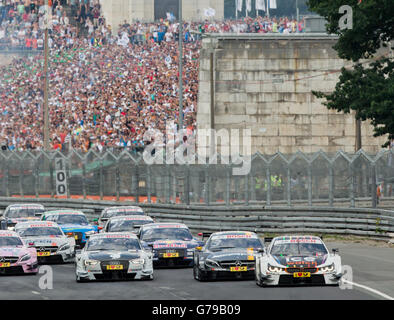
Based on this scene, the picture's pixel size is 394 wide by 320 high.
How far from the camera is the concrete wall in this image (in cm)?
5122

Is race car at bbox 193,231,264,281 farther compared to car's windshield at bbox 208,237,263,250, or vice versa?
car's windshield at bbox 208,237,263,250

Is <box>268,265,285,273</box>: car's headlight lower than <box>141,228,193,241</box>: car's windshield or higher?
lower

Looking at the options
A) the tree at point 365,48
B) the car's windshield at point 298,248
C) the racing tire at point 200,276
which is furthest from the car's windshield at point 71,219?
the car's windshield at point 298,248

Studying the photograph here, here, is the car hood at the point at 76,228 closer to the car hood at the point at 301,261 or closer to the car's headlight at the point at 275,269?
the car's headlight at the point at 275,269

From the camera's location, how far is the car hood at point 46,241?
28.4 m

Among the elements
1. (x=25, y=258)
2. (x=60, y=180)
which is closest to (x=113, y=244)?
(x=25, y=258)

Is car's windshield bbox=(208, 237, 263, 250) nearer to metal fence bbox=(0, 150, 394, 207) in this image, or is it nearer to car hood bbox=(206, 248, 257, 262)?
car hood bbox=(206, 248, 257, 262)

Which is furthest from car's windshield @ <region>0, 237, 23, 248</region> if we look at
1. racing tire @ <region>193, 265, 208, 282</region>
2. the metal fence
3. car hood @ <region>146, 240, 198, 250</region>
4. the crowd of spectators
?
the crowd of spectators

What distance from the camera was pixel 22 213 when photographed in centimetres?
3766

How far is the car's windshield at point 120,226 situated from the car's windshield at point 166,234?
2.68m

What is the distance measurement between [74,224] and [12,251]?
7.82 metres

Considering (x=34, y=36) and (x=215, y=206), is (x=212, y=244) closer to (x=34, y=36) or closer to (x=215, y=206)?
(x=215, y=206)

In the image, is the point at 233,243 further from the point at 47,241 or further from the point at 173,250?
the point at 47,241

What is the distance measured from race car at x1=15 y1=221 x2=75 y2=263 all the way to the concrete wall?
22496mm
